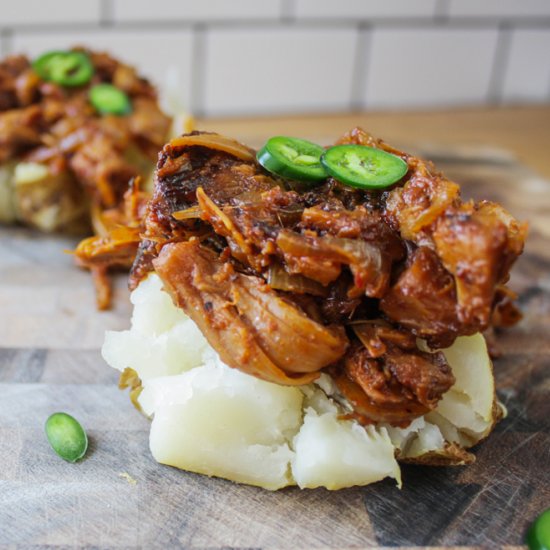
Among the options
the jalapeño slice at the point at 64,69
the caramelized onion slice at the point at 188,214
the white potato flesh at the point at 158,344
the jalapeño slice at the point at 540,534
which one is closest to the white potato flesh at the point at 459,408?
the jalapeño slice at the point at 540,534

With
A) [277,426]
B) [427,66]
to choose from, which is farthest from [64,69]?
[427,66]

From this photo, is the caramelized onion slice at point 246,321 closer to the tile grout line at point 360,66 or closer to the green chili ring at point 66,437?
the green chili ring at point 66,437

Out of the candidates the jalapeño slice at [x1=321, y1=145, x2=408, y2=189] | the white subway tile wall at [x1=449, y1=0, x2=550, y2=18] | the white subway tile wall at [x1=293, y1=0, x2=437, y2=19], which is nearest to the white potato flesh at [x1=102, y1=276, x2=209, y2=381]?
the jalapeño slice at [x1=321, y1=145, x2=408, y2=189]

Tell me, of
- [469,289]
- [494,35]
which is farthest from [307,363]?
[494,35]

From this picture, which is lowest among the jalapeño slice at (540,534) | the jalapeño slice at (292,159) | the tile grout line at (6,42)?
the jalapeño slice at (540,534)

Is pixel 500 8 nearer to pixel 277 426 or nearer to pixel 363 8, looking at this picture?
pixel 363 8

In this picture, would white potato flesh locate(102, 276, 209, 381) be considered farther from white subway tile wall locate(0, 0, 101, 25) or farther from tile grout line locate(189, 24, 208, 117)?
tile grout line locate(189, 24, 208, 117)
